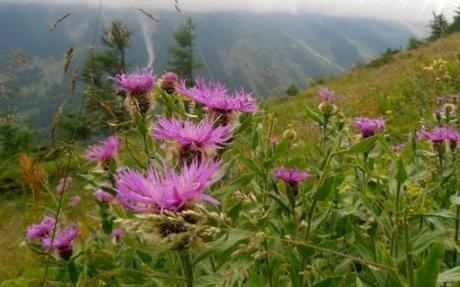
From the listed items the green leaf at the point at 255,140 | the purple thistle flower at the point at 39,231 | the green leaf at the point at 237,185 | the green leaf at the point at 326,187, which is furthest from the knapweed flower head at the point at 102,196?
the green leaf at the point at 326,187

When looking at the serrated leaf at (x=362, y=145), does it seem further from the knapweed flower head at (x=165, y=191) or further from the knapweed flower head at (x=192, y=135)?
the knapweed flower head at (x=165, y=191)

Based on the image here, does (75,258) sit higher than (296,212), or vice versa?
(296,212)

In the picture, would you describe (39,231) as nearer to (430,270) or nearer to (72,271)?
(72,271)

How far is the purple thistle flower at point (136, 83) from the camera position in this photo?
234 centimetres

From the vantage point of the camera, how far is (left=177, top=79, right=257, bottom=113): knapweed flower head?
6.26 feet

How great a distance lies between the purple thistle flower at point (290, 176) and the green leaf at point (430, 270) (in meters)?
1.04

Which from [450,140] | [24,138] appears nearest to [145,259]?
[450,140]

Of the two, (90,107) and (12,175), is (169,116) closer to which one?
(90,107)

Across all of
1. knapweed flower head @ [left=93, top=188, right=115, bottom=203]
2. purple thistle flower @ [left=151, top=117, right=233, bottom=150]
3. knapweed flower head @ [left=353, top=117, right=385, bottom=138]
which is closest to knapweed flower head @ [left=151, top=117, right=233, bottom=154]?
purple thistle flower @ [left=151, top=117, right=233, bottom=150]

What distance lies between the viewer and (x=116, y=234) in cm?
268

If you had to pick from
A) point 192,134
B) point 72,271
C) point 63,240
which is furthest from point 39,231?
point 192,134

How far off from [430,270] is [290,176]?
43.3 inches

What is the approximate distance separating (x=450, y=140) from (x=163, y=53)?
14521cm

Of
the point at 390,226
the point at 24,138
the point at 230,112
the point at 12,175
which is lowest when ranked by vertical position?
the point at 24,138
